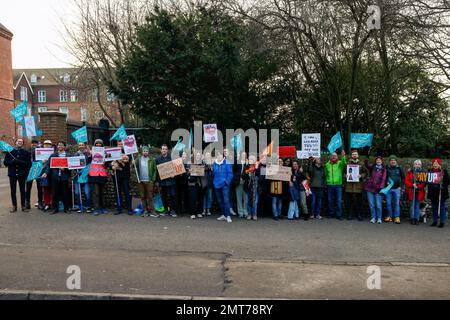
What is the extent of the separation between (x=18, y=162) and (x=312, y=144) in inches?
326

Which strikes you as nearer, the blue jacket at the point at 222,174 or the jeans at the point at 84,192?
the blue jacket at the point at 222,174

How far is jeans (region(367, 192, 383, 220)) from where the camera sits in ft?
37.9

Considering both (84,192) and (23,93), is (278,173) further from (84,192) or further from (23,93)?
(23,93)

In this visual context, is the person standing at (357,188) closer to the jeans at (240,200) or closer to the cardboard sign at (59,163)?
the jeans at (240,200)

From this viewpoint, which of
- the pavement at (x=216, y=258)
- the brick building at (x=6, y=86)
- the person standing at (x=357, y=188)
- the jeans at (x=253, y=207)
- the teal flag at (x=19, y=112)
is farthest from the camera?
the brick building at (x=6, y=86)

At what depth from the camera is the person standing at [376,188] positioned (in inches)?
452

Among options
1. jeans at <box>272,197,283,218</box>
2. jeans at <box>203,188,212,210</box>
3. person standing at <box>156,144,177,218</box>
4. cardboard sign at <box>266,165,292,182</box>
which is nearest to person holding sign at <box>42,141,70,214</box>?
person standing at <box>156,144,177,218</box>

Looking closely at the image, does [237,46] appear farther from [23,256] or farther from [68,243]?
[23,256]

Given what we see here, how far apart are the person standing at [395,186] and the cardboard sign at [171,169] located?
5.55 meters

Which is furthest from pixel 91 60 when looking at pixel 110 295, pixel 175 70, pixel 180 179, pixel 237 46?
pixel 110 295

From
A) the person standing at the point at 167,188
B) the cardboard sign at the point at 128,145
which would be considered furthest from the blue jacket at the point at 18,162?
the person standing at the point at 167,188

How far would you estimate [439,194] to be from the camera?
1116 centimetres

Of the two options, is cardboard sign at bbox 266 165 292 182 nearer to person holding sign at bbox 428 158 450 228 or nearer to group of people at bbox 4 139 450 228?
group of people at bbox 4 139 450 228

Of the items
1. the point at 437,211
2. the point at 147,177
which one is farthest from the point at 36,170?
the point at 437,211
